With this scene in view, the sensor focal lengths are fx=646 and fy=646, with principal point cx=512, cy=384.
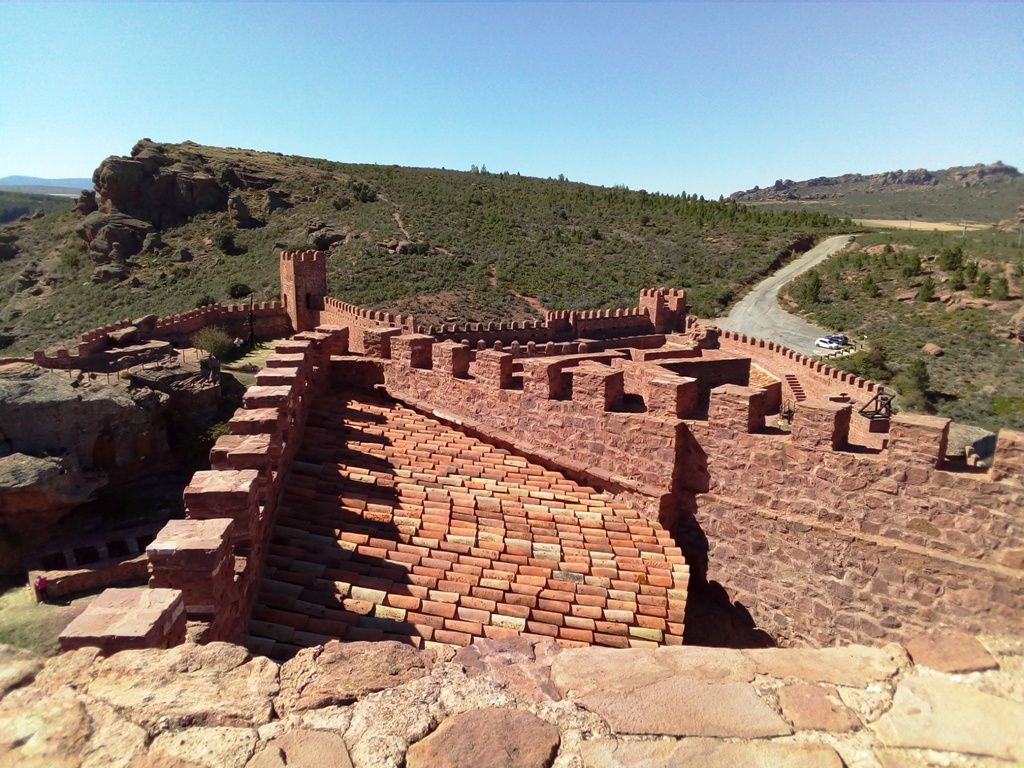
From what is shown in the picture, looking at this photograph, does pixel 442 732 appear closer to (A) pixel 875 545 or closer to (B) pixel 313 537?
(B) pixel 313 537

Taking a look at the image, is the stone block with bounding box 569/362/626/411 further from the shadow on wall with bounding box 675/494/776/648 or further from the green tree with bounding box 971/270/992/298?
the green tree with bounding box 971/270/992/298

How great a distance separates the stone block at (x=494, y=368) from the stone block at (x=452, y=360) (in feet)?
1.49

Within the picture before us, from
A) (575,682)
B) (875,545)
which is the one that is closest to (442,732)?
(575,682)

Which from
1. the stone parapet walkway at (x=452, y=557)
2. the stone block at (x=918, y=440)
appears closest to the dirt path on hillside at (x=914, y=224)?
the stone block at (x=918, y=440)

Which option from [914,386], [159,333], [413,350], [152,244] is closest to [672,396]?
[413,350]

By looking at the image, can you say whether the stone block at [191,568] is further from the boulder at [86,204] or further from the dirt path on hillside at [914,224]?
the dirt path on hillside at [914,224]

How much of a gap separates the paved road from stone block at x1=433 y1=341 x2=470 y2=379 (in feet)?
106

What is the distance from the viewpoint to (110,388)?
22688mm

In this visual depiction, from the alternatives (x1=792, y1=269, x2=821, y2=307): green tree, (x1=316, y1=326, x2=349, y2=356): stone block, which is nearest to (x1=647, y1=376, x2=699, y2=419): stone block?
(x1=316, y1=326, x2=349, y2=356): stone block

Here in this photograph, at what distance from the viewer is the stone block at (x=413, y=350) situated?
31.0 feet

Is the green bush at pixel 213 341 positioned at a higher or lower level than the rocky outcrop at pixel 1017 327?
lower

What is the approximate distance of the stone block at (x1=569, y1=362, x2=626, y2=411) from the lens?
23.5 ft

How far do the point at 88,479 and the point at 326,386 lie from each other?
1626 cm

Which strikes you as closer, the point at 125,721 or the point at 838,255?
the point at 125,721
